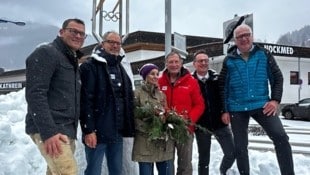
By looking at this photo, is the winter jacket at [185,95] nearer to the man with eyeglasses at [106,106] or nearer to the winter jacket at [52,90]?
the man with eyeglasses at [106,106]

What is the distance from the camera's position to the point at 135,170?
5340 millimetres

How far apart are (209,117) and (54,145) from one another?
8.46ft

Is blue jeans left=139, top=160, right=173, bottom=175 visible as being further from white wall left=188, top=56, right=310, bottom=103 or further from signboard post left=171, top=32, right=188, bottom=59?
white wall left=188, top=56, right=310, bottom=103

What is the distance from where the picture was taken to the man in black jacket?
5.25 m

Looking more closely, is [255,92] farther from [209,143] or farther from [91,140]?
[91,140]

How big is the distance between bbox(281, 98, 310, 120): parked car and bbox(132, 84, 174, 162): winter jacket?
2346cm

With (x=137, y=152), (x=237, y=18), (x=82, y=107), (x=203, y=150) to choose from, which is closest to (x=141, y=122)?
(x=137, y=152)

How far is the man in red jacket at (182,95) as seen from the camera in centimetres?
491

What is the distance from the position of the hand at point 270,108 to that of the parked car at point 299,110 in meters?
23.0

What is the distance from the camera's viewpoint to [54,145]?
10.3ft

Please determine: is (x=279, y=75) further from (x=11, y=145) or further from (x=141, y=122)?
(x=11, y=145)

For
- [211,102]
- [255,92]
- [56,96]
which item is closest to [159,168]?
[211,102]

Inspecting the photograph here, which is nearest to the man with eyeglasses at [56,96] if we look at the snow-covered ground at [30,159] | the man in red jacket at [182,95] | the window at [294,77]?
the man in red jacket at [182,95]

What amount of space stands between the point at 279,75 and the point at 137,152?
1.85 m
